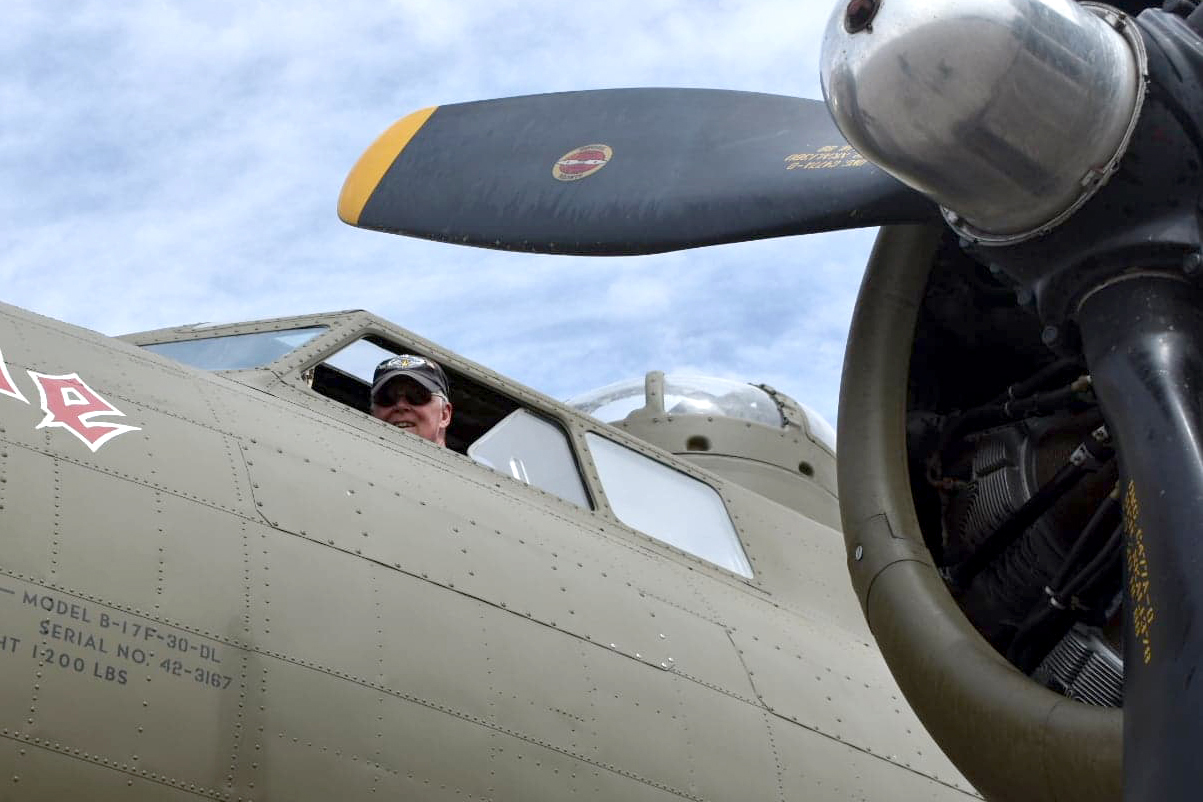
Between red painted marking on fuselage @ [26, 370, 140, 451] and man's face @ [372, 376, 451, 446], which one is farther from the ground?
man's face @ [372, 376, 451, 446]

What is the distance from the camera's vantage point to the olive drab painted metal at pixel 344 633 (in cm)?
463

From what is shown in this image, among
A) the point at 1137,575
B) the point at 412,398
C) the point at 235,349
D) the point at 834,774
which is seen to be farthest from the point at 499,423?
the point at 1137,575

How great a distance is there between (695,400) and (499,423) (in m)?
2.78

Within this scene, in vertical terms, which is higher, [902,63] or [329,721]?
[902,63]

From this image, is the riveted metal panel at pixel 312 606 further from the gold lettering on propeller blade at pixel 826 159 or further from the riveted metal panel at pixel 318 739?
the gold lettering on propeller blade at pixel 826 159

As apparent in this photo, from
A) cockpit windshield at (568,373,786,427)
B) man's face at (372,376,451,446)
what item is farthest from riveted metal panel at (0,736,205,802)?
cockpit windshield at (568,373,786,427)

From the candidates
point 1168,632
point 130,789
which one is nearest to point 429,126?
point 130,789

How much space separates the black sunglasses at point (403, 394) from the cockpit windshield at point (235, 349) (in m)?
0.40

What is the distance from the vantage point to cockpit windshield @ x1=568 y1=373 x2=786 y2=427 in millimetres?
10375

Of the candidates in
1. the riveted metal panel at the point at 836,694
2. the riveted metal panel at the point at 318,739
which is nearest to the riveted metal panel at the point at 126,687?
the riveted metal panel at the point at 318,739

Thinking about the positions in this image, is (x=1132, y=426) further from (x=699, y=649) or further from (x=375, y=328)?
(x=375, y=328)

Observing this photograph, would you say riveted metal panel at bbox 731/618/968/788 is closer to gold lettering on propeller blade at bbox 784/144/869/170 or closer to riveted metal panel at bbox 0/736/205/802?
gold lettering on propeller blade at bbox 784/144/869/170

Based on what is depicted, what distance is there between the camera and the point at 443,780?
17.0ft

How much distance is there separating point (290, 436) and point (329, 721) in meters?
A: 1.29
